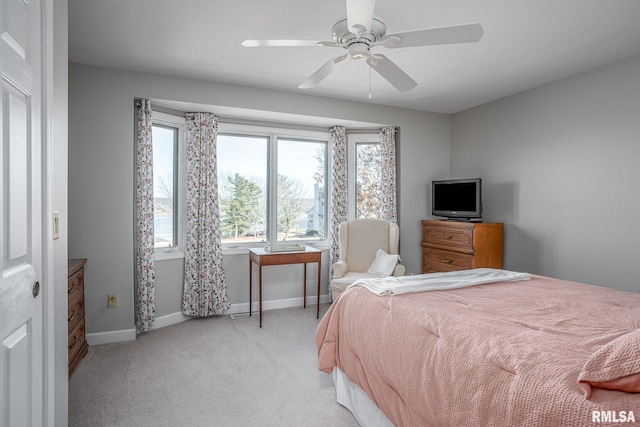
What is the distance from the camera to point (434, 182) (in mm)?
4559

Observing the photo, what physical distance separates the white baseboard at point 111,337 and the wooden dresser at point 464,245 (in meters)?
3.44

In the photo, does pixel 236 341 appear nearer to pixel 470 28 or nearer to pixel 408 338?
pixel 408 338

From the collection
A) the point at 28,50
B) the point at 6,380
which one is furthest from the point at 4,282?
the point at 28,50

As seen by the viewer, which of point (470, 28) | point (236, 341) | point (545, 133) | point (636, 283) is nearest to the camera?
point (470, 28)

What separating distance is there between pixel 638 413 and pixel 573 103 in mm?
3382

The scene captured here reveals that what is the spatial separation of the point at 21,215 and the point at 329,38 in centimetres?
228

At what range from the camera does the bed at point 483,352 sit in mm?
990

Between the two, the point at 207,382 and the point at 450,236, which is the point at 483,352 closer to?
the point at 207,382

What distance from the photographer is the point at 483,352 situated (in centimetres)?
129

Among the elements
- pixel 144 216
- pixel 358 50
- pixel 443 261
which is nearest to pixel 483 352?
pixel 358 50

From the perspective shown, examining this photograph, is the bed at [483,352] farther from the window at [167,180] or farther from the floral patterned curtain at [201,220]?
the window at [167,180]

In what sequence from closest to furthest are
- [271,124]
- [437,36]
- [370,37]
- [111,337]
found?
[437,36], [370,37], [111,337], [271,124]

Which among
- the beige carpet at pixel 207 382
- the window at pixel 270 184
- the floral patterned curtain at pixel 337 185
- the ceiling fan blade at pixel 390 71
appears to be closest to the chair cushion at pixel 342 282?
the beige carpet at pixel 207 382

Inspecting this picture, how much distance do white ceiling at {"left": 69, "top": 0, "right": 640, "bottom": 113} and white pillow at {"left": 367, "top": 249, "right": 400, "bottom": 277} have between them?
6.15 feet
